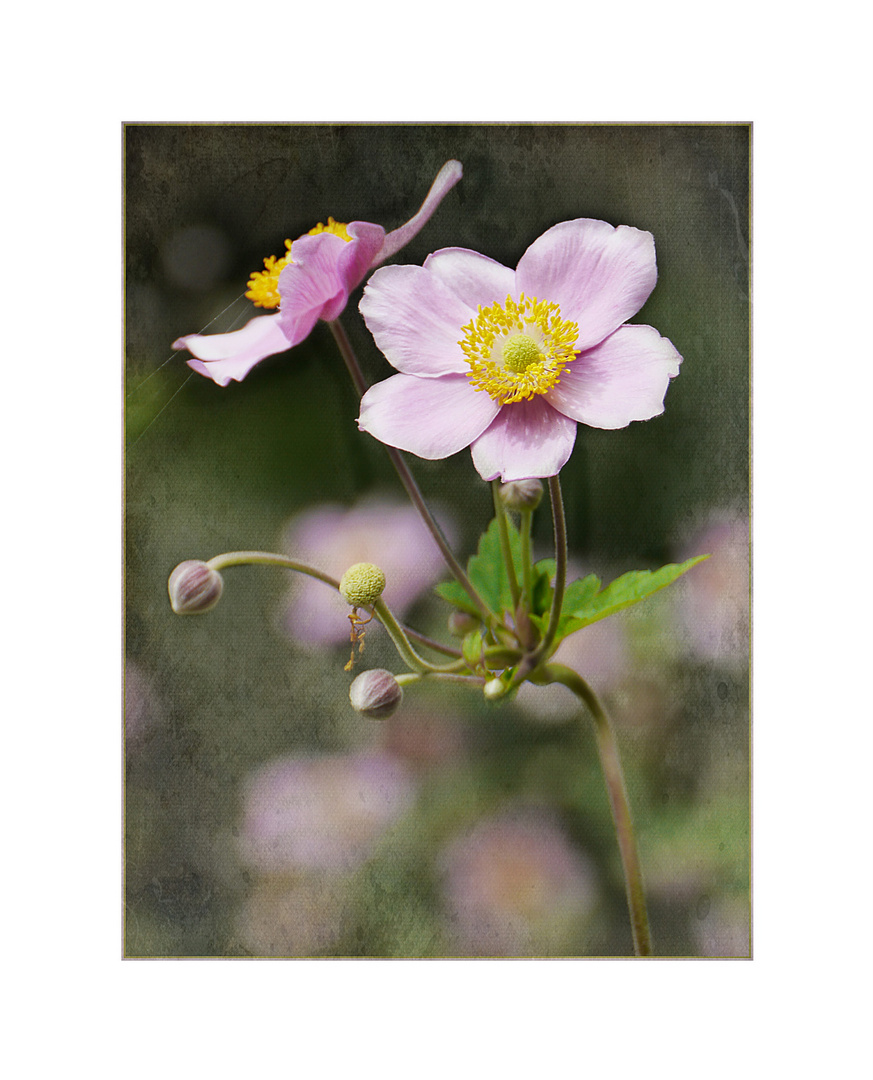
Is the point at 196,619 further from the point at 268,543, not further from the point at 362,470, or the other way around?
the point at 362,470

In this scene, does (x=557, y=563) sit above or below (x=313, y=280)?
below

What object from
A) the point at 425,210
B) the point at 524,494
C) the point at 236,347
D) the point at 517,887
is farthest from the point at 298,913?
the point at 425,210

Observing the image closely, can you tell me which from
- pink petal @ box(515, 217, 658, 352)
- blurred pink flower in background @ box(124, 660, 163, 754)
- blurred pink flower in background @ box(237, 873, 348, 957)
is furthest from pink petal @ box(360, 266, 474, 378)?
blurred pink flower in background @ box(237, 873, 348, 957)

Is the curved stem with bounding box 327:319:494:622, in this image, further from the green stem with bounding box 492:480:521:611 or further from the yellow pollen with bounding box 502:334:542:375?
the yellow pollen with bounding box 502:334:542:375

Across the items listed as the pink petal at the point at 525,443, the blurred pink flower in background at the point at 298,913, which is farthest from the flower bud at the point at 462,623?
the blurred pink flower in background at the point at 298,913

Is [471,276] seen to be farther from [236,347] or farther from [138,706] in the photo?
[138,706]
